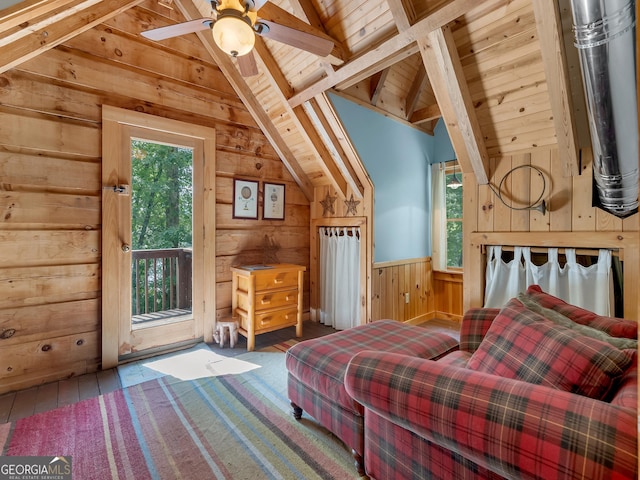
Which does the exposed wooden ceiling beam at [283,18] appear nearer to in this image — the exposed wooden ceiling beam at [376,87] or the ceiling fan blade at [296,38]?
the ceiling fan blade at [296,38]

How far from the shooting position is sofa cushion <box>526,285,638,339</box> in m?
1.20

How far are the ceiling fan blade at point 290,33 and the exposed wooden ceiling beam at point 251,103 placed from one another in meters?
1.33

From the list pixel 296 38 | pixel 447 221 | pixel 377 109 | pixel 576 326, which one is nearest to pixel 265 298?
pixel 296 38

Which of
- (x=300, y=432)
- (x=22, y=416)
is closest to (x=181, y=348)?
(x=22, y=416)

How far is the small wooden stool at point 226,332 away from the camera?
2979mm

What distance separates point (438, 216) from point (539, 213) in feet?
5.43

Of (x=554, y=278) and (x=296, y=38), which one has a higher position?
(x=296, y=38)

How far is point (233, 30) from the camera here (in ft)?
4.93

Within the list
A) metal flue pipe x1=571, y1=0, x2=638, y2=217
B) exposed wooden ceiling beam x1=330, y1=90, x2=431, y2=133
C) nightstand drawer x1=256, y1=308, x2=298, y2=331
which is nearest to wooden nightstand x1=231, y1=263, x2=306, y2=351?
nightstand drawer x1=256, y1=308, x2=298, y2=331

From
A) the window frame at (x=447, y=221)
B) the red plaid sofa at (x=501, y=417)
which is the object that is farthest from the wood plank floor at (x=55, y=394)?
the window frame at (x=447, y=221)

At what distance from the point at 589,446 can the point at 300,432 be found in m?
1.39

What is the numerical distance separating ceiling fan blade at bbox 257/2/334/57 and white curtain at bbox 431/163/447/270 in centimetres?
251

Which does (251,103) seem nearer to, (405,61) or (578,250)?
(405,61)

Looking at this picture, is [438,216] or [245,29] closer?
[245,29]
